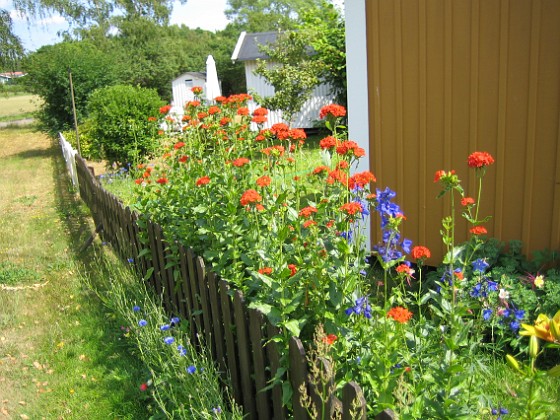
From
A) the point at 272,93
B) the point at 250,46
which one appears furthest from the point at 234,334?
the point at 250,46

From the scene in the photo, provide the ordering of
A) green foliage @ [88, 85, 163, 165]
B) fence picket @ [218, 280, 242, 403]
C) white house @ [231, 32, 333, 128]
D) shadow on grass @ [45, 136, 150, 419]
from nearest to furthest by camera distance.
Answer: fence picket @ [218, 280, 242, 403] < shadow on grass @ [45, 136, 150, 419] < green foliage @ [88, 85, 163, 165] < white house @ [231, 32, 333, 128]

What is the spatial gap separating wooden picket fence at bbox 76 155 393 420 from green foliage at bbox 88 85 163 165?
663cm

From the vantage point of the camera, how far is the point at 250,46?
22156mm

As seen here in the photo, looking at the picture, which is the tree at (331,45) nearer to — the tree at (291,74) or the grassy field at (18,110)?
the tree at (291,74)

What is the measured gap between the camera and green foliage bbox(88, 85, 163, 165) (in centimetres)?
1080

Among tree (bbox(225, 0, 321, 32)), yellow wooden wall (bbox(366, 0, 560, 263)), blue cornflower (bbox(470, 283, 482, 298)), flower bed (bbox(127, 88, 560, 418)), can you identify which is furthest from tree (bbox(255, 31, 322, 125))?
tree (bbox(225, 0, 321, 32))

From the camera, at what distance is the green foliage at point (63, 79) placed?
1652 centimetres

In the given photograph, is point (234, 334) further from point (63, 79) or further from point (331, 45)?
point (63, 79)

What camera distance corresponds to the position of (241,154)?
12.6ft

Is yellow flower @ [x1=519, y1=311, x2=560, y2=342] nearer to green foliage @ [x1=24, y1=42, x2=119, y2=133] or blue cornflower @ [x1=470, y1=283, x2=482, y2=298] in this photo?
blue cornflower @ [x1=470, y1=283, x2=482, y2=298]

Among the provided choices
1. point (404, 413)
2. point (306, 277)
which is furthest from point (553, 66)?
point (404, 413)

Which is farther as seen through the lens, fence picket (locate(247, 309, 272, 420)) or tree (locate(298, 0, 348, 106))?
tree (locate(298, 0, 348, 106))

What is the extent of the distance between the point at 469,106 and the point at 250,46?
1910 centimetres

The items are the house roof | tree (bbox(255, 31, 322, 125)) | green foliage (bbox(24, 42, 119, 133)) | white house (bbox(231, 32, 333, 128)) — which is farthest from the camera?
the house roof
